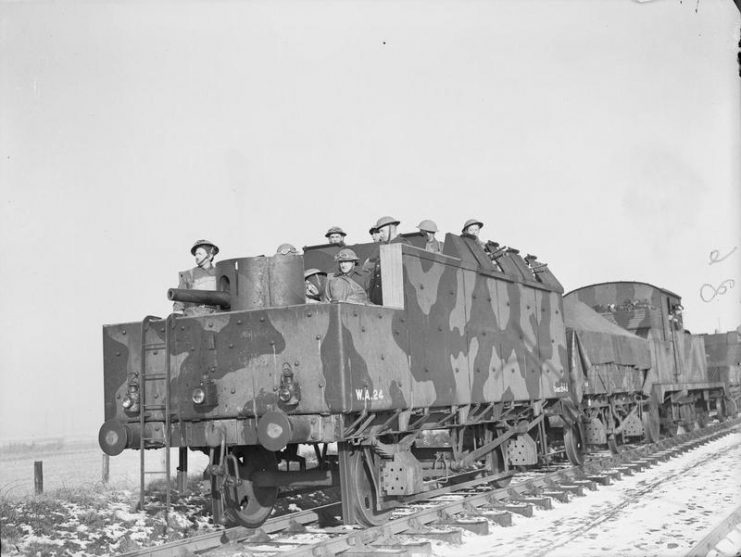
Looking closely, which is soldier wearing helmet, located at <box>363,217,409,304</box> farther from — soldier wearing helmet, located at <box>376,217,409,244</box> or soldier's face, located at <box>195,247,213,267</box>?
soldier's face, located at <box>195,247,213,267</box>

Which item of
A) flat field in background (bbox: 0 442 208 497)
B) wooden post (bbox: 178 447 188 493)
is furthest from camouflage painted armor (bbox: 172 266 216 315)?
flat field in background (bbox: 0 442 208 497)

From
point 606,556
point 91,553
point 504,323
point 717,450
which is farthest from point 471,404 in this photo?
point 717,450

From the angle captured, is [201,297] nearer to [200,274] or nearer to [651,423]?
[200,274]

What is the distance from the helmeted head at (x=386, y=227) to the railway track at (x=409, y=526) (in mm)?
3042

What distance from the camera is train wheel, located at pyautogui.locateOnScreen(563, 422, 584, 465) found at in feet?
46.3

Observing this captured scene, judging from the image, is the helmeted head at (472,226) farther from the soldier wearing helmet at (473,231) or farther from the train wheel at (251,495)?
Answer: the train wheel at (251,495)

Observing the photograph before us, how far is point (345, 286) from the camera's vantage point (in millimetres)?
8742

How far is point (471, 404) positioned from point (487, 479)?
1.71 metres

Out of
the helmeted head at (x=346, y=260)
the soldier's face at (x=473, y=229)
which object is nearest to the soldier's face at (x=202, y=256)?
the helmeted head at (x=346, y=260)

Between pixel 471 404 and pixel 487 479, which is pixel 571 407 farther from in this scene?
pixel 471 404

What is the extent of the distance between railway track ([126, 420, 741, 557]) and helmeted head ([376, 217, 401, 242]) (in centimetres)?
304

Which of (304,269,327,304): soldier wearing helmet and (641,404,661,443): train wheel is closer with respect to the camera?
(304,269,327,304): soldier wearing helmet

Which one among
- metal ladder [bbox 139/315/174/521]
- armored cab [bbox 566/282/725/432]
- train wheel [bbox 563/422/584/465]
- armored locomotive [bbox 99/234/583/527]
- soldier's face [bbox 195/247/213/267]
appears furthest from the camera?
armored cab [bbox 566/282/725/432]

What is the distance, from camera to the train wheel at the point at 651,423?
18.7 metres
